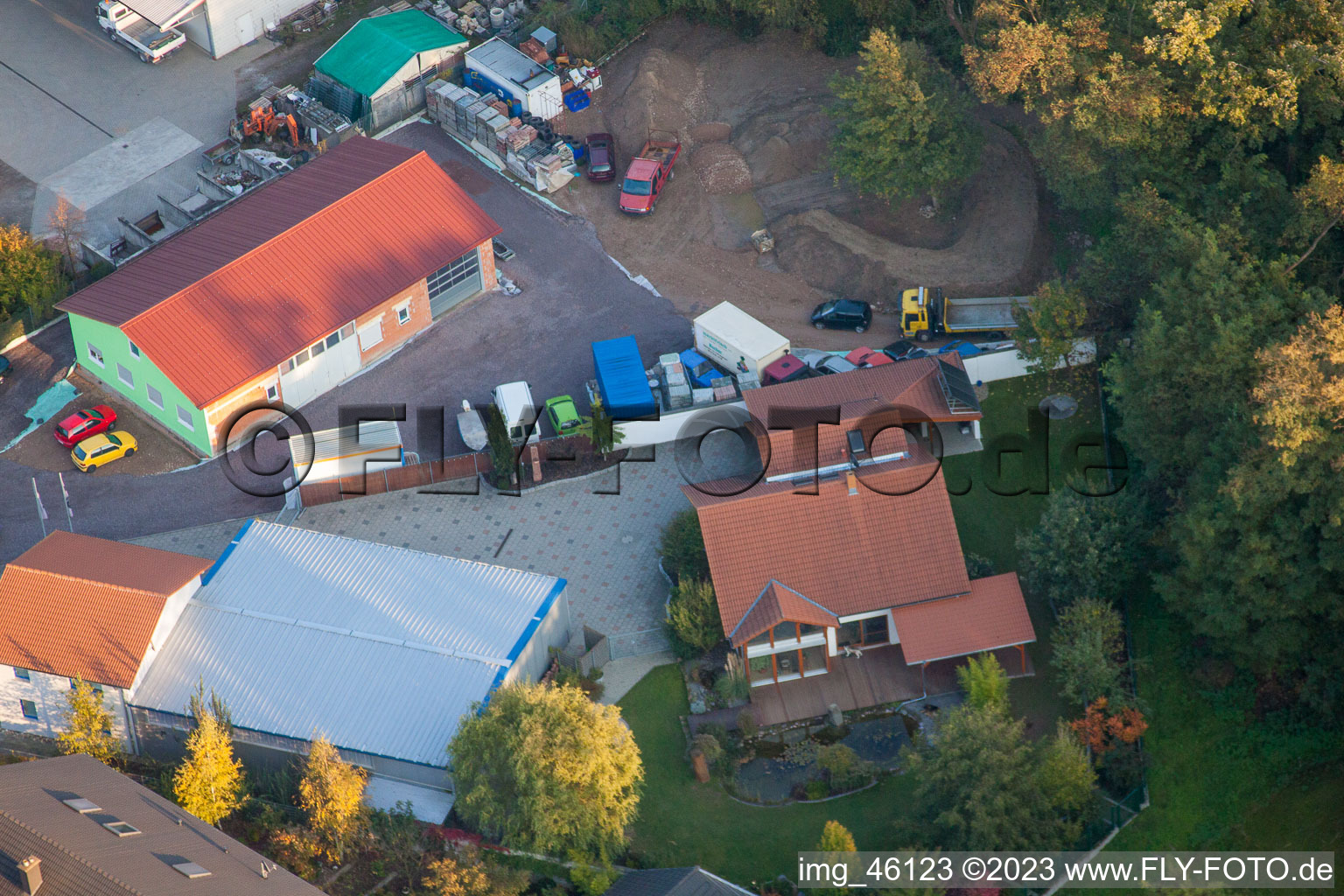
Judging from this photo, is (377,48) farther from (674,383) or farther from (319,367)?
(674,383)

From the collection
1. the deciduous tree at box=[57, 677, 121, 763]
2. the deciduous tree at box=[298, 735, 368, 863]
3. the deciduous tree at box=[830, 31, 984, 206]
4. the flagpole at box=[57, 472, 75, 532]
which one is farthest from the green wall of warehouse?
the deciduous tree at box=[830, 31, 984, 206]

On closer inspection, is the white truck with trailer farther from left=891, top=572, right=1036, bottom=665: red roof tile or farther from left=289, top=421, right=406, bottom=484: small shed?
left=891, top=572, right=1036, bottom=665: red roof tile

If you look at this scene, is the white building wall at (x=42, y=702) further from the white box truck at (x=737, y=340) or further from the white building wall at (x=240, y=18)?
the white building wall at (x=240, y=18)

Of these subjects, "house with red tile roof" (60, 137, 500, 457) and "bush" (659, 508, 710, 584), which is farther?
"house with red tile roof" (60, 137, 500, 457)

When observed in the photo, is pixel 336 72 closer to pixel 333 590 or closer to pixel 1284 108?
pixel 333 590

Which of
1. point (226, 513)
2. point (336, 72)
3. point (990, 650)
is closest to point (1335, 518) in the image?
point (990, 650)

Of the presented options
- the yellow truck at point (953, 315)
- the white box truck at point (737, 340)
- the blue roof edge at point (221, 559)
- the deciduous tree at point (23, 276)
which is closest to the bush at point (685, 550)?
the white box truck at point (737, 340)
